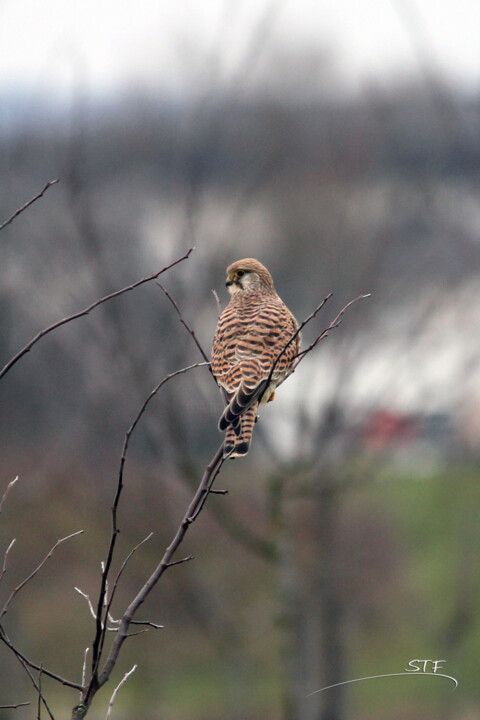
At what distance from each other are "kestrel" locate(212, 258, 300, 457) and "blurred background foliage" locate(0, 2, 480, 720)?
3054 millimetres

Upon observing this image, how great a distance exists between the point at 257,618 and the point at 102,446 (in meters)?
2.98

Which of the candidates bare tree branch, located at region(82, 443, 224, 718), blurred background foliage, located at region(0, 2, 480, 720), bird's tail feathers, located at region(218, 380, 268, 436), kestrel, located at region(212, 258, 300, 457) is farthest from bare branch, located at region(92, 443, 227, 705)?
blurred background foliage, located at region(0, 2, 480, 720)

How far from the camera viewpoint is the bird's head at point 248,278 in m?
3.68

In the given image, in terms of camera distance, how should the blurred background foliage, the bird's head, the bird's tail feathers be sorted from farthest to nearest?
the blurred background foliage
the bird's head
the bird's tail feathers

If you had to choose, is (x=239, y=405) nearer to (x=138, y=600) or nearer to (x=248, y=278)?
(x=248, y=278)

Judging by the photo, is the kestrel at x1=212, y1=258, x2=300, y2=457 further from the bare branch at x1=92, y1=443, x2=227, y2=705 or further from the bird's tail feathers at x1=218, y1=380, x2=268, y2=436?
the bare branch at x1=92, y1=443, x2=227, y2=705

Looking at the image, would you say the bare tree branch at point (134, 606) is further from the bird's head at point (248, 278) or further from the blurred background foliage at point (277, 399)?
the blurred background foliage at point (277, 399)

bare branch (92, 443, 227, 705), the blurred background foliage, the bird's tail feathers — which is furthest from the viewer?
the blurred background foliage

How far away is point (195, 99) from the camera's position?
27.6 ft

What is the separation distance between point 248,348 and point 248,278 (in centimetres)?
66

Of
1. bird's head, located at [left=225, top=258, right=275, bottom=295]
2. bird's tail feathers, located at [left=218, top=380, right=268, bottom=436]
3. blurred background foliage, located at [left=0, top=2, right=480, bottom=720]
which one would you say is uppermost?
blurred background foliage, located at [left=0, top=2, right=480, bottom=720]

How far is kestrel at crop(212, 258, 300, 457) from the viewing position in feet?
9.12

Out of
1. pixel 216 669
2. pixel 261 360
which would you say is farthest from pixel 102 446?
pixel 261 360

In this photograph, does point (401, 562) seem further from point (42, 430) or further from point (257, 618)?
point (42, 430)
